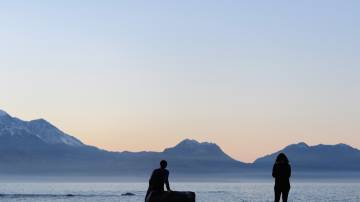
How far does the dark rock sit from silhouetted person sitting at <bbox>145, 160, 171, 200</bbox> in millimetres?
157

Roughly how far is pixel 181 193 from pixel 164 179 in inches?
34.0

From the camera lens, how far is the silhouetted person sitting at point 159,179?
29.3 metres

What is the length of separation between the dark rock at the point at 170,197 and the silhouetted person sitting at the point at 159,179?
0.52ft

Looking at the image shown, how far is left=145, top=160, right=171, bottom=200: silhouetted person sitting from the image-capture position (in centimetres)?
2933

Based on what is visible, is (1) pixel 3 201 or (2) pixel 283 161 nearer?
(2) pixel 283 161

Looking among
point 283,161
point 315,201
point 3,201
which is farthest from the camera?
point 3,201

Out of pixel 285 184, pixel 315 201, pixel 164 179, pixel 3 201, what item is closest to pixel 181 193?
pixel 164 179

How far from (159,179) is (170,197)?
83cm

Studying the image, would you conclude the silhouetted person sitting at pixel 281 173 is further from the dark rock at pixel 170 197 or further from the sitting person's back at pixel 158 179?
the sitting person's back at pixel 158 179

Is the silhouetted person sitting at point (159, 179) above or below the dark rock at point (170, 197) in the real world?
above

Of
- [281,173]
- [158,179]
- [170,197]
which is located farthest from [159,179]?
[281,173]

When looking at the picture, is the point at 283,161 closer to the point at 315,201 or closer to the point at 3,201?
the point at 315,201

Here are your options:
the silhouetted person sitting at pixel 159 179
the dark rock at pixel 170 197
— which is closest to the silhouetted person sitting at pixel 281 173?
the dark rock at pixel 170 197

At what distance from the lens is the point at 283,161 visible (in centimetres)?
2864
